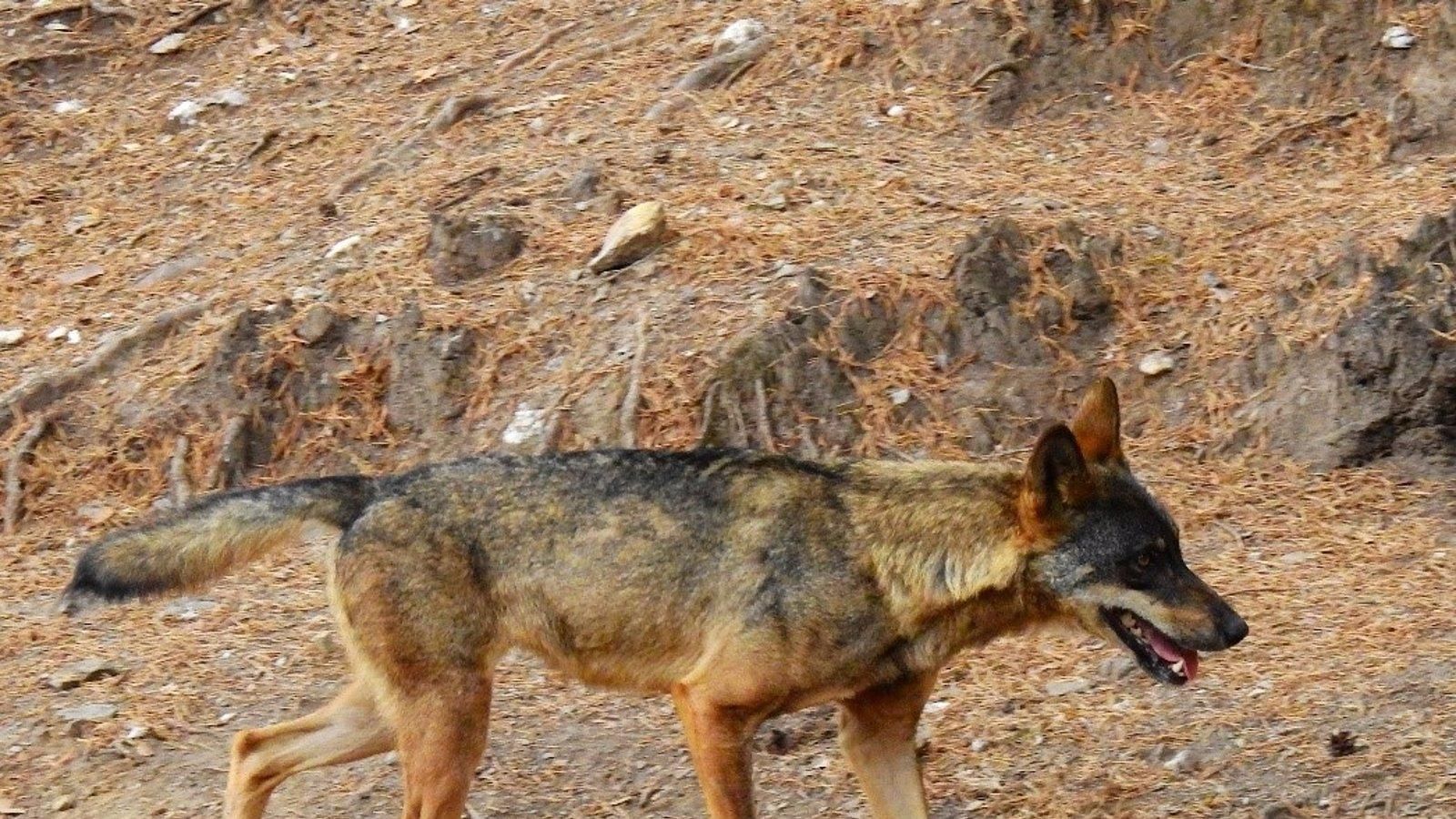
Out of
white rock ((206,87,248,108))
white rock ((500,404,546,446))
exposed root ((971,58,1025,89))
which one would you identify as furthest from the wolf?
white rock ((206,87,248,108))

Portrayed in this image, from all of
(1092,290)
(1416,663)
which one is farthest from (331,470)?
(1416,663)

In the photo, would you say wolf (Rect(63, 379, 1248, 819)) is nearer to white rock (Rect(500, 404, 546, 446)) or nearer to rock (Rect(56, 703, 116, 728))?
rock (Rect(56, 703, 116, 728))

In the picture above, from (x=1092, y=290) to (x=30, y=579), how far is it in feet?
18.6

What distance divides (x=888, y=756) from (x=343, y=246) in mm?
6161

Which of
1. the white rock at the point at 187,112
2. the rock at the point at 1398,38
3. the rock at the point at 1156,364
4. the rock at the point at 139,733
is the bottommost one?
the white rock at the point at 187,112

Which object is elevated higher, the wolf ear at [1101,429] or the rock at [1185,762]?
the wolf ear at [1101,429]

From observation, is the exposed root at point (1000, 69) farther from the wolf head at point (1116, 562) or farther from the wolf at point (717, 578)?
the wolf head at point (1116, 562)

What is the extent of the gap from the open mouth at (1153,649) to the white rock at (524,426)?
14.0ft

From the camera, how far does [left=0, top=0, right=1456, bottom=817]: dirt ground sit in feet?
25.7

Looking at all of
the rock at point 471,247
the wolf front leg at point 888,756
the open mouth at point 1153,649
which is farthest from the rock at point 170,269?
the open mouth at point 1153,649

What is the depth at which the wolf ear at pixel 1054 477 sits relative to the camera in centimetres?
662

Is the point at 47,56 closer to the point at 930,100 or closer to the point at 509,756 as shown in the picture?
the point at 930,100

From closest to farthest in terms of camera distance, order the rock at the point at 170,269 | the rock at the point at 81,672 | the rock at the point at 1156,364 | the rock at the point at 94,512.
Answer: the rock at the point at 81,672 → the rock at the point at 1156,364 → the rock at the point at 94,512 → the rock at the point at 170,269

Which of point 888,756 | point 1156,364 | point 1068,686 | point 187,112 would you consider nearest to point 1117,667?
point 1068,686
